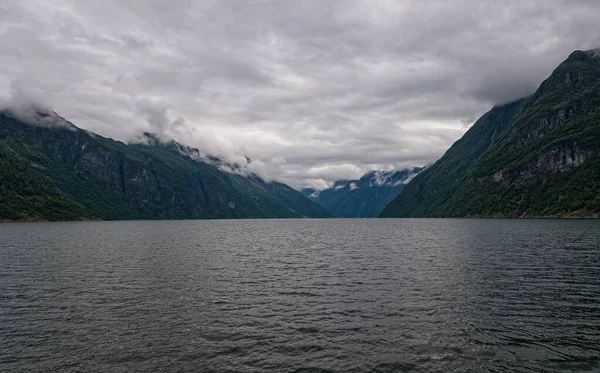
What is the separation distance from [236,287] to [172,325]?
55.5 feet

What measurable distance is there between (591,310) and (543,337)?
1260 centimetres

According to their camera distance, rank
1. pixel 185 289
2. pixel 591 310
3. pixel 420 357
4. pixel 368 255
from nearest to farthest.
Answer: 1. pixel 420 357
2. pixel 591 310
3. pixel 185 289
4. pixel 368 255

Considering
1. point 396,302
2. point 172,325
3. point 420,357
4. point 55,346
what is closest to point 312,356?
point 420,357

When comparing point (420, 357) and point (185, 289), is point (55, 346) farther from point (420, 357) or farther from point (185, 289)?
point (420, 357)

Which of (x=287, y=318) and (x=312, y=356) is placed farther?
(x=287, y=318)

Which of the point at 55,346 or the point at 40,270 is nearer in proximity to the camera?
the point at 55,346

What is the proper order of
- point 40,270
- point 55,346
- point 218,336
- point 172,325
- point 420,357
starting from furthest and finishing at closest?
1. point 40,270
2. point 172,325
3. point 218,336
4. point 55,346
5. point 420,357

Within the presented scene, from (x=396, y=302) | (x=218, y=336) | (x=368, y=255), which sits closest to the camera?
(x=218, y=336)

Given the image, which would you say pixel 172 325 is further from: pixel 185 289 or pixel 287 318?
pixel 185 289

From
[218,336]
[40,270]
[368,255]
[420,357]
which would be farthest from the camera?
[368,255]

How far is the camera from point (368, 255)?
275 ft

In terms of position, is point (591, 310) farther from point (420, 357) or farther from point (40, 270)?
point (40, 270)

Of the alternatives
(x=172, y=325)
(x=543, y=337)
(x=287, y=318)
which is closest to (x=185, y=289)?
(x=172, y=325)

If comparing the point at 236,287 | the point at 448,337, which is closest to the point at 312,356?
the point at 448,337
